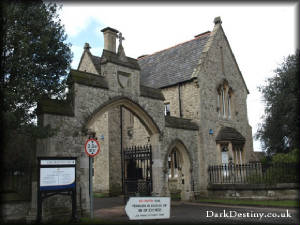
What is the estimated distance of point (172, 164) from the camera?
2036 cm

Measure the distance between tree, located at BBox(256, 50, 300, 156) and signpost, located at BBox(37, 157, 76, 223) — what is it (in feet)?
54.2

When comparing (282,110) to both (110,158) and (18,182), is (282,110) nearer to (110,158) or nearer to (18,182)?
(110,158)

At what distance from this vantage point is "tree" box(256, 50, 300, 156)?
2159 centimetres

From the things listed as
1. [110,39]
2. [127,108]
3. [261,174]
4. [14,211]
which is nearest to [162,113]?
[127,108]

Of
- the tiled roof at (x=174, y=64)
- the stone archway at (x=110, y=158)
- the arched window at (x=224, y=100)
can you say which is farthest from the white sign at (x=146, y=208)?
the arched window at (x=224, y=100)

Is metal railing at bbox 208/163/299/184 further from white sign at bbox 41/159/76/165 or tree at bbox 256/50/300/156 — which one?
white sign at bbox 41/159/76/165

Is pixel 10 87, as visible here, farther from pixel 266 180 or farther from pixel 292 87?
pixel 292 87

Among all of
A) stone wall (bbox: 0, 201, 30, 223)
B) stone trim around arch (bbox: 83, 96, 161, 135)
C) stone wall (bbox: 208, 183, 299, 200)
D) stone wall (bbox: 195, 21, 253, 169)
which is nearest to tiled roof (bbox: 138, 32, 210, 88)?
Answer: stone wall (bbox: 195, 21, 253, 169)

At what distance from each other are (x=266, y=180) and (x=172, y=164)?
20.6 feet

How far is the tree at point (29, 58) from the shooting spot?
29.8 ft

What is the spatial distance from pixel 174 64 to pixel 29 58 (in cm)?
1363

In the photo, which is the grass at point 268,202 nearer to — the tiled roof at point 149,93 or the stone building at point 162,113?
the stone building at point 162,113

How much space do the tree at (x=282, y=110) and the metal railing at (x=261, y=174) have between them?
5400 mm

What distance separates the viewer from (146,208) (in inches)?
289
